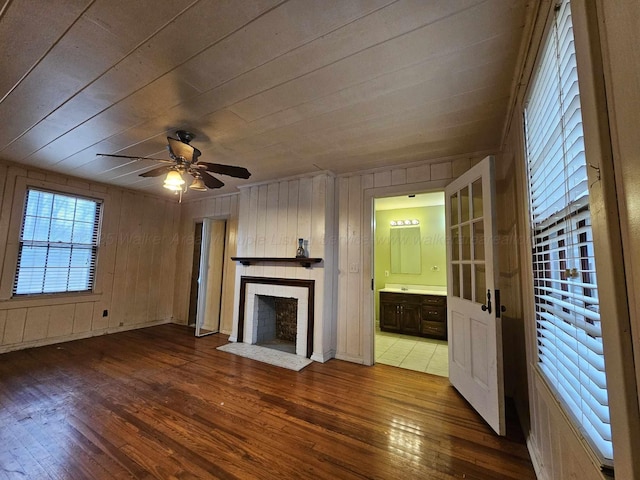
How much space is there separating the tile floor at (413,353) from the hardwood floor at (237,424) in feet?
0.73

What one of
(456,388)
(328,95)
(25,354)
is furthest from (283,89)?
(25,354)

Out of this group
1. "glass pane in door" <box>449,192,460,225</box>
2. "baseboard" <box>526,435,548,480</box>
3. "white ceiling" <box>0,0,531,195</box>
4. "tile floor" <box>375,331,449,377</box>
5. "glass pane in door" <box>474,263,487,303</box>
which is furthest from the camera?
"tile floor" <box>375,331,449,377</box>

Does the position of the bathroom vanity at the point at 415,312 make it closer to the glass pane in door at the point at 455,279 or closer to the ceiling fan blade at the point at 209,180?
the glass pane in door at the point at 455,279

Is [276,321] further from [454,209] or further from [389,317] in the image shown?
[454,209]

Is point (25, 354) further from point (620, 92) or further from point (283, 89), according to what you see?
point (620, 92)

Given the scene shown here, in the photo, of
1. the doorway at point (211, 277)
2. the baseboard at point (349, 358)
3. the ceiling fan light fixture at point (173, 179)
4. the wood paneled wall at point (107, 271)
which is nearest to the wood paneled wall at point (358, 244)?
the baseboard at point (349, 358)

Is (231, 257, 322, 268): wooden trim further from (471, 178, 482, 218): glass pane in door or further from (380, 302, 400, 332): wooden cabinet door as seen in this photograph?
(380, 302, 400, 332): wooden cabinet door

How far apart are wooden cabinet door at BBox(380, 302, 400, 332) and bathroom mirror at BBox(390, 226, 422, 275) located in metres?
0.80

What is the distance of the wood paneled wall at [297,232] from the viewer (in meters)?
3.46

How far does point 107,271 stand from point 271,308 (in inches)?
114

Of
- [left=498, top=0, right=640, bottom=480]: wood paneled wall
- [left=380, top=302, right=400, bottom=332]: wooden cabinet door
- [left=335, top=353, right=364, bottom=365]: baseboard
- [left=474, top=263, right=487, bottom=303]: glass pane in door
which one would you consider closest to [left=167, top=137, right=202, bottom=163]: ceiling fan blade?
[left=498, top=0, right=640, bottom=480]: wood paneled wall

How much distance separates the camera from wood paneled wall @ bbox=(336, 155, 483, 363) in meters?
3.25

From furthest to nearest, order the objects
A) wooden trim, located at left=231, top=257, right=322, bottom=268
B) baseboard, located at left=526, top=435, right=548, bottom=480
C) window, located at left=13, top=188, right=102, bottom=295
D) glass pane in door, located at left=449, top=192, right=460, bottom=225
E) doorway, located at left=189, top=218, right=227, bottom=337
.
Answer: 1. doorway, located at left=189, top=218, right=227, bottom=337
2. window, located at left=13, top=188, right=102, bottom=295
3. wooden trim, located at left=231, top=257, right=322, bottom=268
4. glass pane in door, located at left=449, top=192, right=460, bottom=225
5. baseboard, located at left=526, top=435, right=548, bottom=480

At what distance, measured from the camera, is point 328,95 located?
6.28 feet
